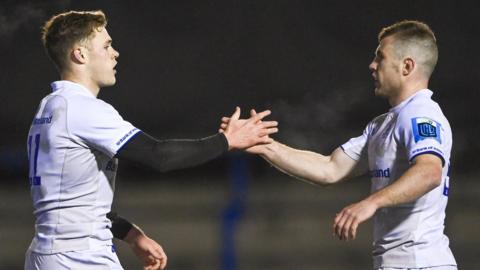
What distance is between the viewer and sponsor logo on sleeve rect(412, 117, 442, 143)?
133 inches

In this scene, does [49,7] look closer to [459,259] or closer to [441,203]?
[459,259]

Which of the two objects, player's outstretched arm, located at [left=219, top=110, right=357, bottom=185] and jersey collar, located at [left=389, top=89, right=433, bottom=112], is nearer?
jersey collar, located at [left=389, top=89, right=433, bottom=112]

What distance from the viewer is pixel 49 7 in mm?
6785

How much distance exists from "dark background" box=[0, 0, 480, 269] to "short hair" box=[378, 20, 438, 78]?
8.93 feet

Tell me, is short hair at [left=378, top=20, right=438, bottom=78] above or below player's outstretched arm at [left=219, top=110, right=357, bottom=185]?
above

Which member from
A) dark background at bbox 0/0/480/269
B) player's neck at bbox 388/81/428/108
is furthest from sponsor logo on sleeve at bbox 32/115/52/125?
dark background at bbox 0/0/480/269

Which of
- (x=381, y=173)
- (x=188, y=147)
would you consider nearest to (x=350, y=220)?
(x=381, y=173)

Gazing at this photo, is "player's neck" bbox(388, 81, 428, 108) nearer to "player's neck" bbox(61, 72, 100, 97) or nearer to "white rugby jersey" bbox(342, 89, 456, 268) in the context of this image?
"white rugby jersey" bbox(342, 89, 456, 268)

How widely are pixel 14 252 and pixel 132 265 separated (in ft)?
2.41

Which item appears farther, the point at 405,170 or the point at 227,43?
the point at 227,43

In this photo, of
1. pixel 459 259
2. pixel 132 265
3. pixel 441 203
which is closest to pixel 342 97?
pixel 459 259

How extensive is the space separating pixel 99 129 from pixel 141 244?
54 cm

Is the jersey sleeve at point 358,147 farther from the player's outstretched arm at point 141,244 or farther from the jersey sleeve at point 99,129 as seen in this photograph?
the jersey sleeve at point 99,129

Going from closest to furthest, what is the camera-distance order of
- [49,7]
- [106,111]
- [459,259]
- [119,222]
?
[106,111] < [119,222] < [459,259] < [49,7]
